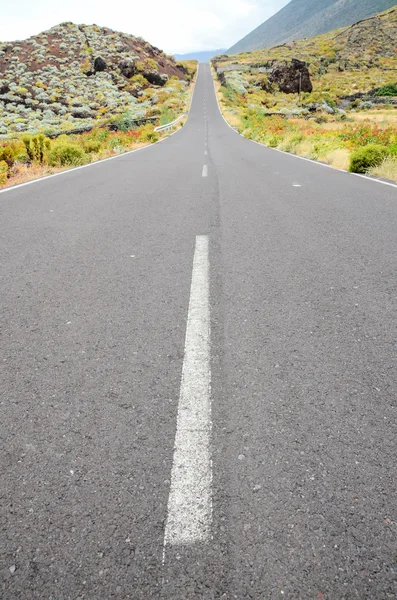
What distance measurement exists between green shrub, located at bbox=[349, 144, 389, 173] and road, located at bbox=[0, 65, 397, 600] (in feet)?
24.2

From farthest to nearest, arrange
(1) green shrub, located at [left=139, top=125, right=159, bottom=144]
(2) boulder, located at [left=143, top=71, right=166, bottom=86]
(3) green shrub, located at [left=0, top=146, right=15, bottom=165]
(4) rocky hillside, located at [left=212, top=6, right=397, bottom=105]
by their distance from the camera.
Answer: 1. (4) rocky hillside, located at [left=212, top=6, right=397, bottom=105]
2. (2) boulder, located at [left=143, top=71, right=166, bottom=86]
3. (1) green shrub, located at [left=139, top=125, right=159, bottom=144]
4. (3) green shrub, located at [left=0, top=146, right=15, bottom=165]

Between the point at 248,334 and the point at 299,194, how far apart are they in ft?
19.2

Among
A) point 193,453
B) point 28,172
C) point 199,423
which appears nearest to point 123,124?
point 28,172

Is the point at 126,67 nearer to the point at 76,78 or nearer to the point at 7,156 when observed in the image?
the point at 76,78

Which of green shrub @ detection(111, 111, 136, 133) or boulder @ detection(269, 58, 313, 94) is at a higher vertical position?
boulder @ detection(269, 58, 313, 94)

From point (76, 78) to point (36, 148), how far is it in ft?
144

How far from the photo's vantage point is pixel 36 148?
12156 millimetres

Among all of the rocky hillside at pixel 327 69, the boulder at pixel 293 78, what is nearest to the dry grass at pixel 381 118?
the rocky hillside at pixel 327 69

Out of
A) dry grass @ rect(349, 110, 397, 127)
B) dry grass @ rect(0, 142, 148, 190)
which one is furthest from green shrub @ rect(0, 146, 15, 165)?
dry grass @ rect(349, 110, 397, 127)

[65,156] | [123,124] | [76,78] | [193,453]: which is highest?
[76,78]

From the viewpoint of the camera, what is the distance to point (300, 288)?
3.27m

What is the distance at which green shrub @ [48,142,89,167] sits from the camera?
12469mm

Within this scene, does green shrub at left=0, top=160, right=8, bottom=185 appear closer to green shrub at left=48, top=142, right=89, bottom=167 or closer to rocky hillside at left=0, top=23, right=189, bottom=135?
green shrub at left=48, top=142, right=89, bottom=167

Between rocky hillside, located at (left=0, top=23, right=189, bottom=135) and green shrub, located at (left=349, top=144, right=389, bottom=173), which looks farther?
rocky hillside, located at (left=0, top=23, right=189, bottom=135)
